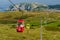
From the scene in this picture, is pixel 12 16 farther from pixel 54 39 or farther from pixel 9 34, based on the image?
pixel 54 39

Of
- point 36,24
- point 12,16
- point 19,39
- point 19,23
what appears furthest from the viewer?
point 12,16

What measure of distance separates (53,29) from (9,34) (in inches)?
163

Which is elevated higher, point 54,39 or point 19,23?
point 19,23

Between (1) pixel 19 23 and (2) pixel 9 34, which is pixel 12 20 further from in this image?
(1) pixel 19 23

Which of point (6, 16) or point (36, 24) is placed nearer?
point (36, 24)

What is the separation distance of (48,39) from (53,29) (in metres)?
4.43

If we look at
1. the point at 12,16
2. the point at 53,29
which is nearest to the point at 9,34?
the point at 53,29

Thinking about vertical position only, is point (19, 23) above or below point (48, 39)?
above

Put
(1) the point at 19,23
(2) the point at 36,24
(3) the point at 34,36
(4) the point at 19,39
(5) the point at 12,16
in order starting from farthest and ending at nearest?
(5) the point at 12,16 < (2) the point at 36,24 < (3) the point at 34,36 < (4) the point at 19,39 < (1) the point at 19,23

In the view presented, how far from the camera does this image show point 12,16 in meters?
19.7

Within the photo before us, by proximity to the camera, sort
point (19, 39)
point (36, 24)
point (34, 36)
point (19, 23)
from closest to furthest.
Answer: point (19, 23), point (19, 39), point (34, 36), point (36, 24)

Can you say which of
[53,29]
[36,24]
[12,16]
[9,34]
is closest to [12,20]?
[12,16]

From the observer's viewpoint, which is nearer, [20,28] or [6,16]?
[20,28]

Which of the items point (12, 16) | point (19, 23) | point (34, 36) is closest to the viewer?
point (19, 23)
